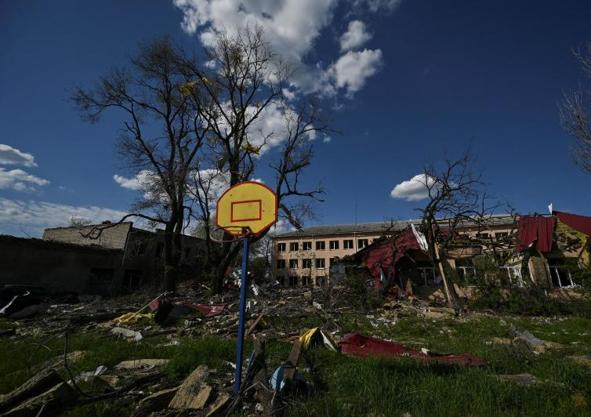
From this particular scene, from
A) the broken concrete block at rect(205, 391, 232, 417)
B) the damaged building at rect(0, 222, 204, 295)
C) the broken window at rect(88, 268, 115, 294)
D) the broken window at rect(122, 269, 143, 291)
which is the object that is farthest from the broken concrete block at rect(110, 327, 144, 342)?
the broken window at rect(122, 269, 143, 291)

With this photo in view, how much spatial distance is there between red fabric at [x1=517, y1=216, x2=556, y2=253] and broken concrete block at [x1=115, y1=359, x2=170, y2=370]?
19.2m

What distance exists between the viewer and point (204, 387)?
10.9ft

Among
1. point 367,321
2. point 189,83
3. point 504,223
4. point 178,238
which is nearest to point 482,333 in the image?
point 367,321

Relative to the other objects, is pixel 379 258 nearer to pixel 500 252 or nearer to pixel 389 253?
pixel 389 253

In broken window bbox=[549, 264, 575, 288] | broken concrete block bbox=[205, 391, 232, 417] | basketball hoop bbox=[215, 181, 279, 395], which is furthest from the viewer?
broken window bbox=[549, 264, 575, 288]

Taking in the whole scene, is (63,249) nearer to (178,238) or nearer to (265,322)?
(178,238)

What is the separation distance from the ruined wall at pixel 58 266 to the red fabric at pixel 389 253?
20.1 metres

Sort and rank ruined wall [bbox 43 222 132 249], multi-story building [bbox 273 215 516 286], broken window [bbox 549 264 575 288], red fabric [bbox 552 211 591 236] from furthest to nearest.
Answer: multi-story building [bbox 273 215 516 286]
ruined wall [bbox 43 222 132 249]
red fabric [bbox 552 211 591 236]
broken window [bbox 549 264 575 288]

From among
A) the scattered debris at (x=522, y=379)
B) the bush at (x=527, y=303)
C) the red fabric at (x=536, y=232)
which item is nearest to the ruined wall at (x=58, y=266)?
the scattered debris at (x=522, y=379)

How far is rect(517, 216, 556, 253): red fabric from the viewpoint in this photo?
1736cm

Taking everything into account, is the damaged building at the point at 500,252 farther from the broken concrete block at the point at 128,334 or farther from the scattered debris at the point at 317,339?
the scattered debris at the point at 317,339

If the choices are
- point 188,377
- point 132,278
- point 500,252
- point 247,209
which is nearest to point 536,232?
point 500,252

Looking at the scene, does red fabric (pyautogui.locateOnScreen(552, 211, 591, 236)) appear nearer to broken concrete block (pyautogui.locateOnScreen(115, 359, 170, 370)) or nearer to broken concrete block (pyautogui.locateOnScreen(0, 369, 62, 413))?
broken concrete block (pyautogui.locateOnScreen(115, 359, 170, 370))

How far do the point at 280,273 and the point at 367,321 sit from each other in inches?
1501
